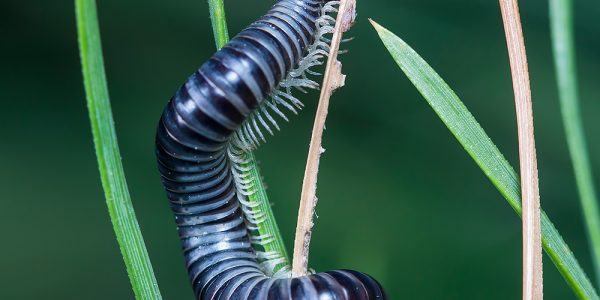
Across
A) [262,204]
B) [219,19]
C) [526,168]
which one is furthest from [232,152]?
[526,168]

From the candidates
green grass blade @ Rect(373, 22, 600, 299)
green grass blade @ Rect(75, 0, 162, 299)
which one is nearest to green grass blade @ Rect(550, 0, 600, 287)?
green grass blade @ Rect(373, 22, 600, 299)

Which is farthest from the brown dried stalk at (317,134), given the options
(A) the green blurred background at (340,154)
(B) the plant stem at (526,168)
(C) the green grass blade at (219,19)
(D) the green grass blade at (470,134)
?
(A) the green blurred background at (340,154)

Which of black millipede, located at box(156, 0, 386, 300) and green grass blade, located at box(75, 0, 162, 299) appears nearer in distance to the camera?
green grass blade, located at box(75, 0, 162, 299)

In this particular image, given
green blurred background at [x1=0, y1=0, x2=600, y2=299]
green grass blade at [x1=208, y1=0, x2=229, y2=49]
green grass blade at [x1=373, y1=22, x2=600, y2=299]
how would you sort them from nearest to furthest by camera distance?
green grass blade at [x1=373, y1=22, x2=600, y2=299] → green grass blade at [x1=208, y1=0, x2=229, y2=49] → green blurred background at [x1=0, y1=0, x2=600, y2=299]

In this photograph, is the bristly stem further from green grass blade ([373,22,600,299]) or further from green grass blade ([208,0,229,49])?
green grass blade ([373,22,600,299])

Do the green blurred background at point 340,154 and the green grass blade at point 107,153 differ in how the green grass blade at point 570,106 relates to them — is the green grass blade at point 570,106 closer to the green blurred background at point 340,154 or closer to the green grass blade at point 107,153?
the green grass blade at point 107,153
